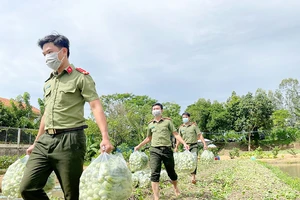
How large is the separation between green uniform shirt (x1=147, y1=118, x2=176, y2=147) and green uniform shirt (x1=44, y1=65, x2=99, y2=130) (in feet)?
8.31

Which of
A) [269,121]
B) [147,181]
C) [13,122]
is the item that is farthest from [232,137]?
[147,181]

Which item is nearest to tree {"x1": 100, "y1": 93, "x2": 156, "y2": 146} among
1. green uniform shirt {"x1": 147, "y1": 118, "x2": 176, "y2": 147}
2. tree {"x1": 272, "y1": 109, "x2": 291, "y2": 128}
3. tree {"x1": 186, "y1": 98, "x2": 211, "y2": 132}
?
tree {"x1": 186, "y1": 98, "x2": 211, "y2": 132}

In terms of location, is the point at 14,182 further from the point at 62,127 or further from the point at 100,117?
the point at 100,117

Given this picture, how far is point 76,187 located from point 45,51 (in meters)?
1.32

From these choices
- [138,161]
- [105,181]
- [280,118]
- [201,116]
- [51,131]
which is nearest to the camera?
[105,181]

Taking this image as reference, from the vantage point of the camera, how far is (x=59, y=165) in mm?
2604

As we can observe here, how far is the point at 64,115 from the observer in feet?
8.93

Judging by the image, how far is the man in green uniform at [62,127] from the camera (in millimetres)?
2602

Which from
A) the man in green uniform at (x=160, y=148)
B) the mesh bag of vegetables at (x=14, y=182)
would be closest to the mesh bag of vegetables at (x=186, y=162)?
the man in green uniform at (x=160, y=148)

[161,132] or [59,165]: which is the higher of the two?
[161,132]

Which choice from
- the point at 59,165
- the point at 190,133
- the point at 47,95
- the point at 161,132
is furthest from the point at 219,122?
the point at 59,165

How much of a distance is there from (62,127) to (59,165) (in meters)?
0.33

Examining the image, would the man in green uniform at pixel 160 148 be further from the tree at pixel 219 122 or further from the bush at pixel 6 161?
the tree at pixel 219 122

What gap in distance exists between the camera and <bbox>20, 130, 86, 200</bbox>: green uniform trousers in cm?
259
